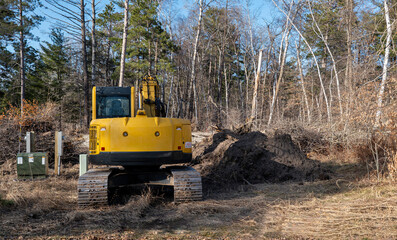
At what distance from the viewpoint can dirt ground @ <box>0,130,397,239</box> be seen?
15.0 ft

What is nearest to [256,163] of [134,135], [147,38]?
[134,135]

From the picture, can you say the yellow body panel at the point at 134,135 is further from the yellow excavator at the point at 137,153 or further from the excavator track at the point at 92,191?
the excavator track at the point at 92,191

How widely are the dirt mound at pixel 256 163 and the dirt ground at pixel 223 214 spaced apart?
628 millimetres

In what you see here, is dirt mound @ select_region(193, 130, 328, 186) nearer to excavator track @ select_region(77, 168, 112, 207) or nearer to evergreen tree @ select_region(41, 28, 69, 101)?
excavator track @ select_region(77, 168, 112, 207)

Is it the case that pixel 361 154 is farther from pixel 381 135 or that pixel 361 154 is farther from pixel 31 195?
pixel 31 195

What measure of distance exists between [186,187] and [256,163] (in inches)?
147

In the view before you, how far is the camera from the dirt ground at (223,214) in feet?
15.0

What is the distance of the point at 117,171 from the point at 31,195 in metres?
1.78

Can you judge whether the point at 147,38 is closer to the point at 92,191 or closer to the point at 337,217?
the point at 92,191

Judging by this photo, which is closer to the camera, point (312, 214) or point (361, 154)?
point (312, 214)

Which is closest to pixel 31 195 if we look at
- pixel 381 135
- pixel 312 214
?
pixel 312 214

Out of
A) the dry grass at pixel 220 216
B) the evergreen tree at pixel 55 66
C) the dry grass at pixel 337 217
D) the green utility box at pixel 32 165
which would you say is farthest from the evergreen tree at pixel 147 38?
the dry grass at pixel 337 217

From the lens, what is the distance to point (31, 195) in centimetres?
662

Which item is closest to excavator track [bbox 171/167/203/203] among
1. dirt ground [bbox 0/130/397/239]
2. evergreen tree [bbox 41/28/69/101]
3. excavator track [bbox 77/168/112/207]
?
dirt ground [bbox 0/130/397/239]
